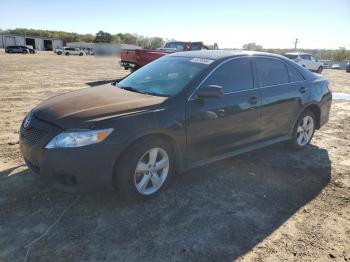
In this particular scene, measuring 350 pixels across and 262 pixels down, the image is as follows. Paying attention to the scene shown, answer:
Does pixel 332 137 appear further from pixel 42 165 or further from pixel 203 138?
pixel 42 165

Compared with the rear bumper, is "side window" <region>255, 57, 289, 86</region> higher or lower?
higher

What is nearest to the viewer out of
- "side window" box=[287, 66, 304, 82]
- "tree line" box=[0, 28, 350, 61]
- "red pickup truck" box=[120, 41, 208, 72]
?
"side window" box=[287, 66, 304, 82]

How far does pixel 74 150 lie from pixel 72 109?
1.90 ft

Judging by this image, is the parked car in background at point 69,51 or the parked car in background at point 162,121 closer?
the parked car in background at point 162,121

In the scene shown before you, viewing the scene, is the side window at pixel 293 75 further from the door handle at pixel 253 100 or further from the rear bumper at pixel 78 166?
the rear bumper at pixel 78 166

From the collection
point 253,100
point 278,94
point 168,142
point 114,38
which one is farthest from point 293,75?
point 114,38

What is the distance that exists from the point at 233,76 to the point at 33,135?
265 cm

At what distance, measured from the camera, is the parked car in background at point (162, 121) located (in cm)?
347

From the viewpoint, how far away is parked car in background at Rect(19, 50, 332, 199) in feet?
11.4

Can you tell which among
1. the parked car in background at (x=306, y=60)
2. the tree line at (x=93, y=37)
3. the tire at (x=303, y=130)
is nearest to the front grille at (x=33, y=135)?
the tire at (x=303, y=130)

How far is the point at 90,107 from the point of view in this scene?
12.4 feet

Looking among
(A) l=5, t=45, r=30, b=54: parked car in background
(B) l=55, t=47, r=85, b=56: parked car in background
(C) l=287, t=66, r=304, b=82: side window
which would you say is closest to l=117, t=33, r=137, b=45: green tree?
(B) l=55, t=47, r=85, b=56: parked car in background

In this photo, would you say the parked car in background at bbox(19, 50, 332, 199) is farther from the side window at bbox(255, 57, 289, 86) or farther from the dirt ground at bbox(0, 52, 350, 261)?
the dirt ground at bbox(0, 52, 350, 261)

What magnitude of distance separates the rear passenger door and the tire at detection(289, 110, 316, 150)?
0.73ft
